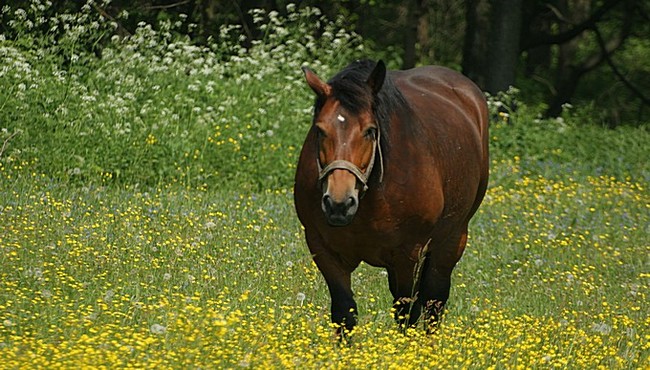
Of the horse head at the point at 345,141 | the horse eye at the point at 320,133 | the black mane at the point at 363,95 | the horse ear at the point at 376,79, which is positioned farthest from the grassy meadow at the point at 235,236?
the horse ear at the point at 376,79

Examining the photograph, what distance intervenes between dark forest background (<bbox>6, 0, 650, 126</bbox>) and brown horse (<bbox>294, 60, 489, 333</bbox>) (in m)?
8.34

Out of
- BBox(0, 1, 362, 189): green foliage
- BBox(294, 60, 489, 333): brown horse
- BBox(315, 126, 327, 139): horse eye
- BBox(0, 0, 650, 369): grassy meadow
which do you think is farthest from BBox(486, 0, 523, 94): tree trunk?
BBox(315, 126, 327, 139): horse eye

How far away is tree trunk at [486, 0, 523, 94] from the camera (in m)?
21.5

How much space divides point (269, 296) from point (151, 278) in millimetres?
861

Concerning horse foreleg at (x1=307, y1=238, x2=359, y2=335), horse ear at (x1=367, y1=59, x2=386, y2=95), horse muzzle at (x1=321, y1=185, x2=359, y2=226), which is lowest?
horse foreleg at (x1=307, y1=238, x2=359, y2=335)

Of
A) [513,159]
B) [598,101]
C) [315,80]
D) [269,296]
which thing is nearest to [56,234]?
[269,296]

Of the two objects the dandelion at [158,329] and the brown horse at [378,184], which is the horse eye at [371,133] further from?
the dandelion at [158,329]

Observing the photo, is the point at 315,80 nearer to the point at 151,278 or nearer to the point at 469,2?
the point at 151,278

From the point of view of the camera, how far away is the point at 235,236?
1034cm

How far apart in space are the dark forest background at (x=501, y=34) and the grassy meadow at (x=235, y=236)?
131cm

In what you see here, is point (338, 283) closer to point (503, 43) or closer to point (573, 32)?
point (503, 43)

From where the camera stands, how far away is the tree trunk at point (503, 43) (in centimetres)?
2153

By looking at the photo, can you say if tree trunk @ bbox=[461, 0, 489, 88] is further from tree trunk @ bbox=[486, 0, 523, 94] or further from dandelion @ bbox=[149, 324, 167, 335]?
dandelion @ bbox=[149, 324, 167, 335]

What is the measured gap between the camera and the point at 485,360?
22.4ft
